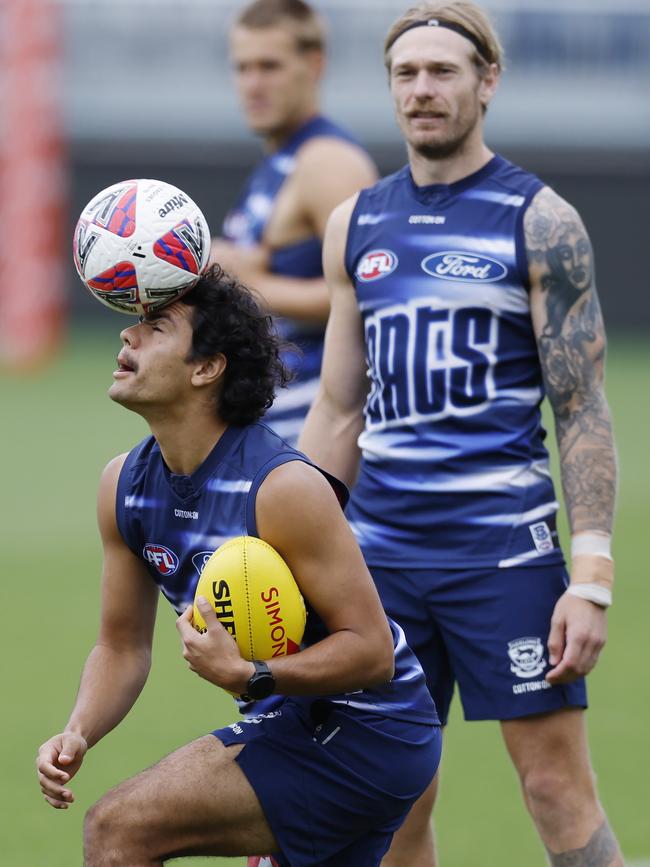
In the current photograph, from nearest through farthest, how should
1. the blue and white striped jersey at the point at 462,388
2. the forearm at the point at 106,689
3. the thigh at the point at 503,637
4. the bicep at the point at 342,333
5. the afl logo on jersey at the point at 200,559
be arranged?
the afl logo on jersey at the point at 200,559
the forearm at the point at 106,689
the thigh at the point at 503,637
the blue and white striped jersey at the point at 462,388
the bicep at the point at 342,333

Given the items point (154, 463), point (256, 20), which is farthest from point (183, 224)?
point (256, 20)

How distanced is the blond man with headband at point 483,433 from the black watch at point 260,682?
117 centimetres

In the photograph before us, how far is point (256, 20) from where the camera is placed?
7.41 meters

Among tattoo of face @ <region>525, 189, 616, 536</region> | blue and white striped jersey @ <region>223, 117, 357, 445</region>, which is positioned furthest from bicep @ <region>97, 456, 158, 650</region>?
blue and white striped jersey @ <region>223, 117, 357, 445</region>

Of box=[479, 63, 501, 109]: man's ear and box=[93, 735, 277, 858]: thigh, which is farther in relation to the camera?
box=[479, 63, 501, 109]: man's ear

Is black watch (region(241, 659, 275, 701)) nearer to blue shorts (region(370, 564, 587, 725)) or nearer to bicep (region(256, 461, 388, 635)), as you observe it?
bicep (region(256, 461, 388, 635))

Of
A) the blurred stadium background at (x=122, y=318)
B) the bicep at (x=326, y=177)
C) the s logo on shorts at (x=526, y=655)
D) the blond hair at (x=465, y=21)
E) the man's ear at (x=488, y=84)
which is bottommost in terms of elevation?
the blurred stadium background at (x=122, y=318)

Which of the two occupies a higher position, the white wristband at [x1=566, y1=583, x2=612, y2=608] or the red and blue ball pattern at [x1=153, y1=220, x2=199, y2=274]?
the red and blue ball pattern at [x1=153, y1=220, x2=199, y2=274]

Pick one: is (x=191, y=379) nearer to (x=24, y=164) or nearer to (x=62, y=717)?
(x=62, y=717)

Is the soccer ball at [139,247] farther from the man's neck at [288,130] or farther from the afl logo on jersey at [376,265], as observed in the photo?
the man's neck at [288,130]

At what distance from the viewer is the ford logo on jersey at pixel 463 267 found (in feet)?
16.4

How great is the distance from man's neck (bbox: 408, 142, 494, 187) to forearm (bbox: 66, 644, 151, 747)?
1.74m

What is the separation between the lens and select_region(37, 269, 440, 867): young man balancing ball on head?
4.09 metres

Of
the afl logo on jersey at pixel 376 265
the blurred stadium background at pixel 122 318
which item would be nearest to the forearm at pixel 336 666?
the afl logo on jersey at pixel 376 265
